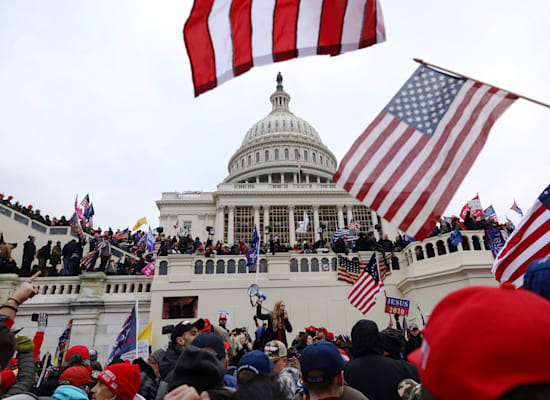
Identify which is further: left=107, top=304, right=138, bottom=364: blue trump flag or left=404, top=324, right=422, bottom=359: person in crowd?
left=107, top=304, right=138, bottom=364: blue trump flag

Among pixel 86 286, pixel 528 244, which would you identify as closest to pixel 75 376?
pixel 528 244

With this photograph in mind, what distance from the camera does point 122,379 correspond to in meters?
3.05

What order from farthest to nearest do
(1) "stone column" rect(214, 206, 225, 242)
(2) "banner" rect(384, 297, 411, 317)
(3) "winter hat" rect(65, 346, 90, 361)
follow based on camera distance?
1. (1) "stone column" rect(214, 206, 225, 242)
2. (2) "banner" rect(384, 297, 411, 317)
3. (3) "winter hat" rect(65, 346, 90, 361)

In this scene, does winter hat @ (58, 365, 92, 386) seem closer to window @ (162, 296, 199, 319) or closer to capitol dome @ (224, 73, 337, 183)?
window @ (162, 296, 199, 319)

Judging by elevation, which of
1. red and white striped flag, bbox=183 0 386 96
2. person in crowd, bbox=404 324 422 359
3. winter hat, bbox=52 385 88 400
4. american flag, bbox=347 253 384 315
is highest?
red and white striped flag, bbox=183 0 386 96

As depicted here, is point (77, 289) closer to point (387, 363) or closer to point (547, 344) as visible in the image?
point (387, 363)

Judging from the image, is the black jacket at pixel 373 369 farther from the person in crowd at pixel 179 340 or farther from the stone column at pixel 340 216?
the stone column at pixel 340 216

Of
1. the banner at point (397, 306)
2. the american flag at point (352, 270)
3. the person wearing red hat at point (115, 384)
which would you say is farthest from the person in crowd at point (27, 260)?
the person wearing red hat at point (115, 384)

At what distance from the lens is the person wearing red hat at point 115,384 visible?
119 inches

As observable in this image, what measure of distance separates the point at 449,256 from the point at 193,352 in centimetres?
1607

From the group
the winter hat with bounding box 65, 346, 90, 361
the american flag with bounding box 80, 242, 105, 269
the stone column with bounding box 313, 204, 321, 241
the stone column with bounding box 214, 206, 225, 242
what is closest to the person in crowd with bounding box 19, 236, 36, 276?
the american flag with bounding box 80, 242, 105, 269

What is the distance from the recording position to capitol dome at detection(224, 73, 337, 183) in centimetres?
6319

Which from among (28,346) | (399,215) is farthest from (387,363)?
(28,346)

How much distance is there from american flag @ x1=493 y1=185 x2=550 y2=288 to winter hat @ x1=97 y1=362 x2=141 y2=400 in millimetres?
3861
